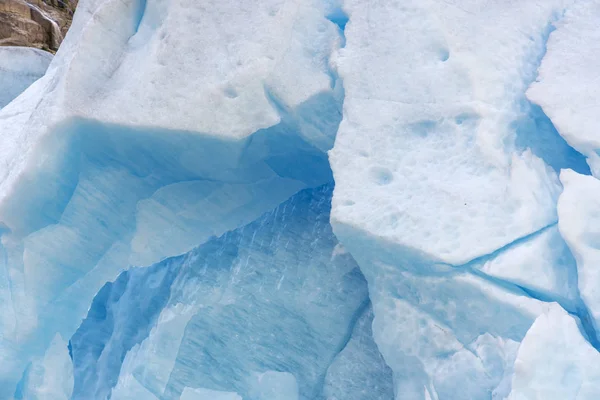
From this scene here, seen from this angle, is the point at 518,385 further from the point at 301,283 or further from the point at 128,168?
the point at 128,168

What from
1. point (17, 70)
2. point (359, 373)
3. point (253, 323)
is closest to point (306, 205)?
point (253, 323)

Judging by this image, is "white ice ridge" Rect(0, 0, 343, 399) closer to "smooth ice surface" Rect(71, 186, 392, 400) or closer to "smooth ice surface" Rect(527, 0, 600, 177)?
"smooth ice surface" Rect(71, 186, 392, 400)

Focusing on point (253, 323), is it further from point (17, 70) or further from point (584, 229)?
point (17, 70)

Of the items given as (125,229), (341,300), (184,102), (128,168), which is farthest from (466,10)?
(125,229)

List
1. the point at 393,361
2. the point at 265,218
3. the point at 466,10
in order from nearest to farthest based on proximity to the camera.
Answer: the point at 393,361 → the point at 466,10 → the point at 265,218

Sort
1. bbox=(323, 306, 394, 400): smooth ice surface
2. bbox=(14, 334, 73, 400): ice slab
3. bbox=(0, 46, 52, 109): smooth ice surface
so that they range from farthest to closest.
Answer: bbox=(0, 46, 52, 109): smooth ice surface < bbox=(14, 334, 73, 400): ice slab < bbox=(323, 306, 394, 400): smooth ice surface

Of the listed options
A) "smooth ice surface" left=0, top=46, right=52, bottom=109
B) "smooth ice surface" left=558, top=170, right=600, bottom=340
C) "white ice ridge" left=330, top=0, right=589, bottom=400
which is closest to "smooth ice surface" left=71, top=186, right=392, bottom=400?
"white ice ridge" left=330, top=0, right=589, bottom=400

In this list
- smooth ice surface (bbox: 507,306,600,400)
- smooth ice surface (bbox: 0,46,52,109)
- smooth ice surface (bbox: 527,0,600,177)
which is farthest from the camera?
smooth ice surface (bbox: 0,46,52,109)
